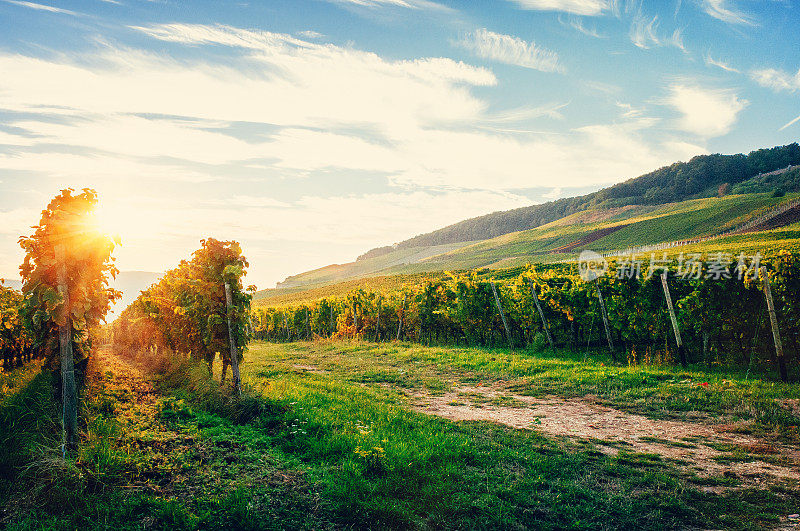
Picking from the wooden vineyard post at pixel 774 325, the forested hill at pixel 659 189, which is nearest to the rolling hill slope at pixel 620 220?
the forested hill at pixel 659 189

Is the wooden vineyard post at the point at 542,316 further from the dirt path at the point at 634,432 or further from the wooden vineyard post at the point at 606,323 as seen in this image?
the dirt path at the point at 634,432

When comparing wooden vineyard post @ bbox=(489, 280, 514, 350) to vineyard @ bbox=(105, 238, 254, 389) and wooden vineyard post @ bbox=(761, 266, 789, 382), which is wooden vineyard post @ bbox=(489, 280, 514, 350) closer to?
wooden vineyard post @ bbox=(761, 266, 789, 382)

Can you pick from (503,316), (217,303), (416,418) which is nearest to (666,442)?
(416,418)

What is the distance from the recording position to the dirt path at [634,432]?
5949 mm

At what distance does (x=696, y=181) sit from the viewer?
14825 centimetres

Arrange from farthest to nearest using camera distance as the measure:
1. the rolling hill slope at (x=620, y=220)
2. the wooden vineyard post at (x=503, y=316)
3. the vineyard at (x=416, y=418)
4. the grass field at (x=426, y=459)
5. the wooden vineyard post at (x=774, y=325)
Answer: the rolling hill slope at (x=620, y=220) < the wooden vineyard post at (x=503, y=316) < the wooden vineyard post at (x=774, y=325) < the vineyard at (x=416, y=418) < the grass field at (x=426, y=459)

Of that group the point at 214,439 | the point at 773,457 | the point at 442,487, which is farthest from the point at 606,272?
the point at 214,439

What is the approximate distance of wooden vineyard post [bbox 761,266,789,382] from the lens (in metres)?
10.1

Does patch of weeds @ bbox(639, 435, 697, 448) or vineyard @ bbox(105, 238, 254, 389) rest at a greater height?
vineyard @ bbox(105, 238, 254, 389)

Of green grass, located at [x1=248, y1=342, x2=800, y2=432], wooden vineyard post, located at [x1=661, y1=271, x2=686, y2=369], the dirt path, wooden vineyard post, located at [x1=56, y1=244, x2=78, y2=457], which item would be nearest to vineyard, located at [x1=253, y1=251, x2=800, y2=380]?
wooden vineyard post, located at [x1=661, y1=271, x2=686, y2=369]

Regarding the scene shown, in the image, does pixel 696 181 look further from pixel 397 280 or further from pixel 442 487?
pixel 442 487

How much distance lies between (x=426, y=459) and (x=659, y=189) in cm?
17802

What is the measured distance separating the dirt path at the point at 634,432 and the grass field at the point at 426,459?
0.04 m

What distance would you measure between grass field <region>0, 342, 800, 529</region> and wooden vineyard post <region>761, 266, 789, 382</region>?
78 centimetres
